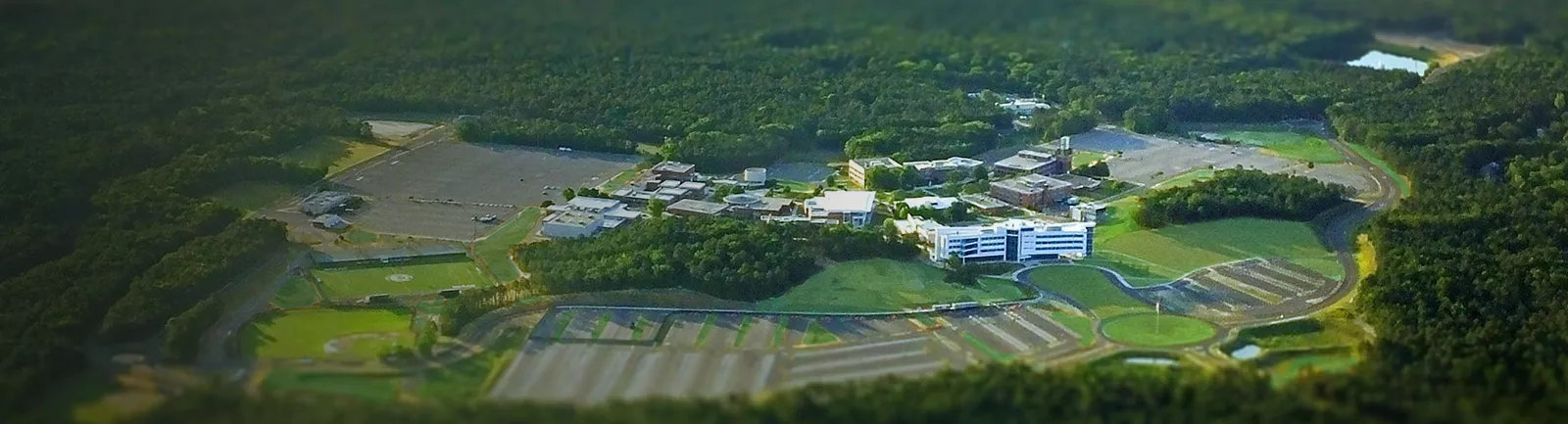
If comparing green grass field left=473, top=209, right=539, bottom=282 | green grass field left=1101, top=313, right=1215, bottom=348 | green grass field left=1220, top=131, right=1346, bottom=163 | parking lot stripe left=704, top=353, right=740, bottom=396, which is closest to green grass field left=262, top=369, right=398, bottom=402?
parking lot stripe left=704, top=353, right=740, bottom=396

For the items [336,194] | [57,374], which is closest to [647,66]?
[336,194]

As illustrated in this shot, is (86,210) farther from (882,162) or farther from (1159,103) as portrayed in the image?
(1159,103)

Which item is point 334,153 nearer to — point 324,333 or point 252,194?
point 252,194

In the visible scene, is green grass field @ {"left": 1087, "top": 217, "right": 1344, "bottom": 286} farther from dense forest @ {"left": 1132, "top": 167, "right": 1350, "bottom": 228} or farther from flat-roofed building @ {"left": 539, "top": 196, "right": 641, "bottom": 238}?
flat-roofed building @ {"left": 539, "top": 196, "right": 641, "bottom": 238}

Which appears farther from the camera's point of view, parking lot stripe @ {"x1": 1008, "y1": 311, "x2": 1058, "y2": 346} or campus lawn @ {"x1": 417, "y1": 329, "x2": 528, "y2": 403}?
parking lot stripe @ {"x1": 1008, "y1": 311, "x2": 1058, "y2": 346}

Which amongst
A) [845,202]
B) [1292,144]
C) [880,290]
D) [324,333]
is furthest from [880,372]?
[1292,144]

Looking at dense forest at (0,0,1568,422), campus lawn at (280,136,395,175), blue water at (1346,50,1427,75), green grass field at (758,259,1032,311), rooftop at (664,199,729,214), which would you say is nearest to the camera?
dense forest at (0,0,1568,422)

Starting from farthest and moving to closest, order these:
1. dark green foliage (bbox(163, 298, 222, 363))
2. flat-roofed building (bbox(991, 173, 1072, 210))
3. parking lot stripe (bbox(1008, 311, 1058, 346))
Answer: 1. flat-roofed building (bbox(991, 173, 1072, 210))
2. parking lot stripe (bbox(1008, 311, 1058, 346))
3. dark green foliage (bbox(163, 298, 222, 363))
